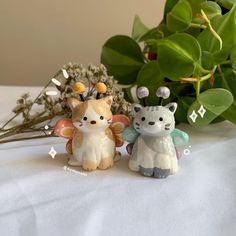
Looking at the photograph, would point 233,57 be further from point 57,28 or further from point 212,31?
point 57,28

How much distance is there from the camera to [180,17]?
580mm

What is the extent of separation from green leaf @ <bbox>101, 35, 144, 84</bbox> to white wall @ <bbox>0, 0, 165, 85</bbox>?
464 millimetres

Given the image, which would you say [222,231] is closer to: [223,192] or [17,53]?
[223,192]

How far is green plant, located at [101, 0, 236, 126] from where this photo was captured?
21.0 inches

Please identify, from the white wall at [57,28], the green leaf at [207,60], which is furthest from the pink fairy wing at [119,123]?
the white wall at [57,28]

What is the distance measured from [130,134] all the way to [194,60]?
0.38 ft

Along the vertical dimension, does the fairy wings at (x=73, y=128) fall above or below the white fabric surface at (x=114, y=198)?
above

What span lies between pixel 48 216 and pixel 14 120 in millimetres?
292

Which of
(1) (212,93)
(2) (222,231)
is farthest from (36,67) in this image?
(2) (222,231)

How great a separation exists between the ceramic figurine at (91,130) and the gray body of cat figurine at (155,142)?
1.2 inches

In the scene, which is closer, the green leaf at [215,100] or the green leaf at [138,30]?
the green leaf at [215,100]

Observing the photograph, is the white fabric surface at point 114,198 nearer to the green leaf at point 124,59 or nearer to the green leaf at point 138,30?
the green leaf at point 124,59

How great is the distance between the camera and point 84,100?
53 centimetres

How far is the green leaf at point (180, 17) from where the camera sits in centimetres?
57
